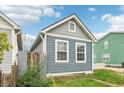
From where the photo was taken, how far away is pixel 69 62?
12.4 meters

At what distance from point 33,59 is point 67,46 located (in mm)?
2218

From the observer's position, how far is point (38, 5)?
10.5 m

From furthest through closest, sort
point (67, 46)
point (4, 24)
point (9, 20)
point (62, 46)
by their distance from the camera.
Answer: point (67, 46)
point (62, 46)
point (4, 24)
point (9, 20)

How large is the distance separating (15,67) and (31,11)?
210cm

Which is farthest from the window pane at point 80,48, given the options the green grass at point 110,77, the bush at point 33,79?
the bush at point 33,79

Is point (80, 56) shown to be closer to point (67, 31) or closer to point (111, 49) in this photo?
point (67, 31)

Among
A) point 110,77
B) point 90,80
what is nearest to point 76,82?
point 90,80

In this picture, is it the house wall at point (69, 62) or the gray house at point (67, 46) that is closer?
the gray house at point (67, 46)

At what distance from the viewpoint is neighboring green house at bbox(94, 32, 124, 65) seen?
37.4ft

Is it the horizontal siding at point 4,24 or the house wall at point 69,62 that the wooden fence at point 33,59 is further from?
the horizontal siding at point 4,24

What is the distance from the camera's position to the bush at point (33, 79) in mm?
9766

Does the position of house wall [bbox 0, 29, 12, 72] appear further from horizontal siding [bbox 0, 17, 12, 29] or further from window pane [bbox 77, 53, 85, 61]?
window pane [bbox 77, 53, 85, 61]

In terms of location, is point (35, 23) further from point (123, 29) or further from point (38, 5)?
point (123, 29)
